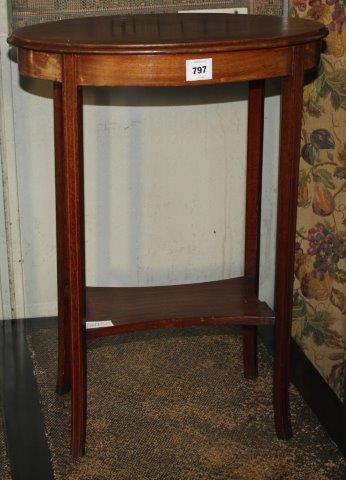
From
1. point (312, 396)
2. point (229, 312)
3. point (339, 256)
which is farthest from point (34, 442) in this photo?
point (339, 256)

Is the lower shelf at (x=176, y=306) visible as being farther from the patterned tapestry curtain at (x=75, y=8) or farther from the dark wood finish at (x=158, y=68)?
the patterned tapestry curtain at (x=75, y=8)

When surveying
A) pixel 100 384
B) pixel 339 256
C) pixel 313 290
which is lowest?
pixel 100 384

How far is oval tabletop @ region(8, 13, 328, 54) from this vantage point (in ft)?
6.46

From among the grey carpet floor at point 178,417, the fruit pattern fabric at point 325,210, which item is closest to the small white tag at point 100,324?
the grey carpet floor at point 178,417

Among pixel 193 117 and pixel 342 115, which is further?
pixel 193 117

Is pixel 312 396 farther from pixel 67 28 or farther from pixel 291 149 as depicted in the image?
pixel 67 28

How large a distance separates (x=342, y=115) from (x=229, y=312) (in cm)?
63

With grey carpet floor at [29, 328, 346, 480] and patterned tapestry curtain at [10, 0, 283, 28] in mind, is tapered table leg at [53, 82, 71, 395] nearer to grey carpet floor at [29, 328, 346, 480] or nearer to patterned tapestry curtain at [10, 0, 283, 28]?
grey carpet floor at [29, 328, 346, 480]

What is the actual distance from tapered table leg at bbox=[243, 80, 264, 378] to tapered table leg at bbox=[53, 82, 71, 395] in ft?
1.84

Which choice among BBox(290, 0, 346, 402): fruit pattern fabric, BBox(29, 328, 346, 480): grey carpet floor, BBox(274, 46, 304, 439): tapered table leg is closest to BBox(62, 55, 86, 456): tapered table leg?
BBox(29, 328, 346, 480): grey carpet floor

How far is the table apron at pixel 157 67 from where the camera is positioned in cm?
199

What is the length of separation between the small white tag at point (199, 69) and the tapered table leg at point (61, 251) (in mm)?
506

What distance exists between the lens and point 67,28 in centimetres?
228

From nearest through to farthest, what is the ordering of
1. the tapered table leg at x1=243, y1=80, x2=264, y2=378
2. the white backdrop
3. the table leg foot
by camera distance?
the tapered table leg at x1=243, y1=80, x2=264, y2=378 < the table leg foot < the white backdrop
